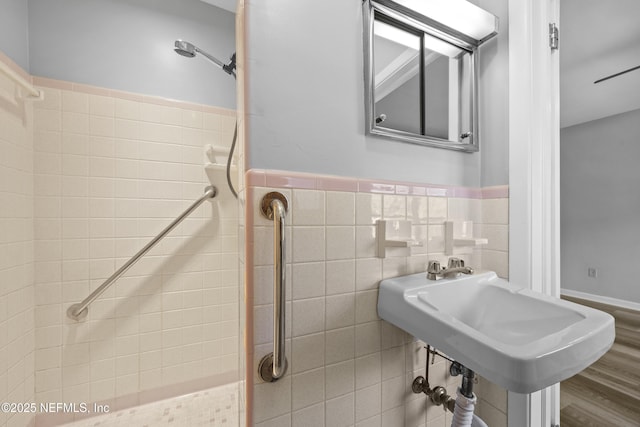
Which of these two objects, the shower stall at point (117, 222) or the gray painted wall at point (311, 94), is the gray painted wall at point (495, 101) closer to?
the gray painted wall at point (311, 94)

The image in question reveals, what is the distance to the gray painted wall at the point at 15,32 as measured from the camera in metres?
1.07

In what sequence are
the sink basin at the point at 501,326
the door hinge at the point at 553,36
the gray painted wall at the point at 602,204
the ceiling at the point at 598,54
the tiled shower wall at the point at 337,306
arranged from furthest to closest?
1. the gray painted wall at the point at 602,204
2. the ceiling at the point at 598,54
3. the door hinge at the point at 553,36
4. the tiled shower wall at the point at 337,306
5. the sink basin at the point at 501,326

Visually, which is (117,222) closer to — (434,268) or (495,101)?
(434,268)

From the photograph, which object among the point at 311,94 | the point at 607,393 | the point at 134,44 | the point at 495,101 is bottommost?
the point at 607,393

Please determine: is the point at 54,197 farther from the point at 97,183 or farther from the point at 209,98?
the point at 209,98

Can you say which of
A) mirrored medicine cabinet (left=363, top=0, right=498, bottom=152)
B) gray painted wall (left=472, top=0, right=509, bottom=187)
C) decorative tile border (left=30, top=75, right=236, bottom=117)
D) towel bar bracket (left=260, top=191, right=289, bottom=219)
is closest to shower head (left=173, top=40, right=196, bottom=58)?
decorative tile border (left=30, top=75, right=236, bottom=117)

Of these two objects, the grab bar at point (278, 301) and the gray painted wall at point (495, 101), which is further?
the gray painted wall at point (495, 101)

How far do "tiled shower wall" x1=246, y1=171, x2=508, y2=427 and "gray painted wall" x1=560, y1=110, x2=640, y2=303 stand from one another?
3743 mm

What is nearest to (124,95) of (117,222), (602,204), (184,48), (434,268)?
(184,48)

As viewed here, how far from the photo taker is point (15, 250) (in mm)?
1090

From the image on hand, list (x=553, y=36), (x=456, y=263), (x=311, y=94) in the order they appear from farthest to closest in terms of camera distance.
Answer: (x=553, y=36) → (x=456, y=263) → (x=311, y=94)

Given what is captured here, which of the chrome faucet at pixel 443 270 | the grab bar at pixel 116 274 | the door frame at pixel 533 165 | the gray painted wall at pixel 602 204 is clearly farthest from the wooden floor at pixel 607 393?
the grab bar at pixel 116 274

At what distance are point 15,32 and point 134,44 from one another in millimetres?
444

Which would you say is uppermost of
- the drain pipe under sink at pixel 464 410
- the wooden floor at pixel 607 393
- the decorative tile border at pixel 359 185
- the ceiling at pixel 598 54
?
the ceiling at pixel 598 54
